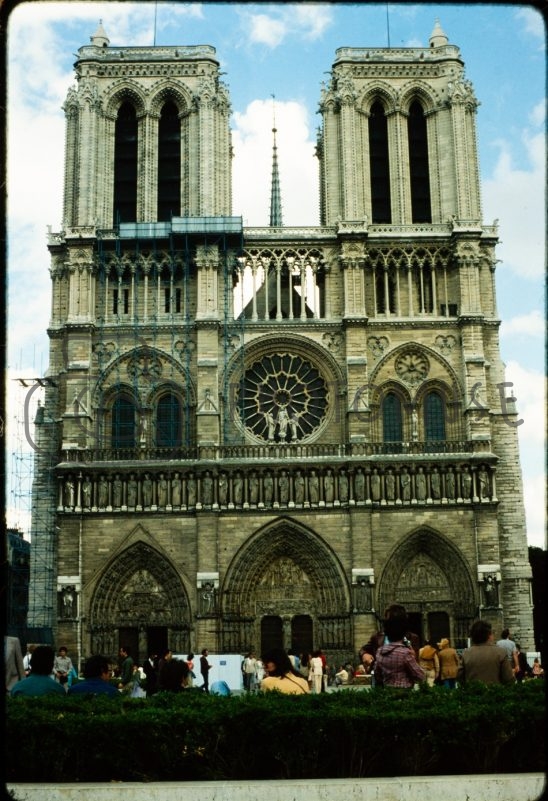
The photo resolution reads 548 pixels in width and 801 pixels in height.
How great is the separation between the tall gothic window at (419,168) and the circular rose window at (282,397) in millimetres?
7617

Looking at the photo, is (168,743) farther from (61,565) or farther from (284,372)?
(284,372)

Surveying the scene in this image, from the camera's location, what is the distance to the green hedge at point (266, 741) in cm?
1048

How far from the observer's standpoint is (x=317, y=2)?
802cm

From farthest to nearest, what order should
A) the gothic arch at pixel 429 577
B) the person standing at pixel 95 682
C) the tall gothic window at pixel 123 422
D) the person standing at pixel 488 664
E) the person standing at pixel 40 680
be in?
the tall gothic window at pixel 123 422 < the gothic arch at pixel 429 577 < the person standing at pixel 95 682 < the person standing at pixel 40 680 < the person standing at pixel 488 664

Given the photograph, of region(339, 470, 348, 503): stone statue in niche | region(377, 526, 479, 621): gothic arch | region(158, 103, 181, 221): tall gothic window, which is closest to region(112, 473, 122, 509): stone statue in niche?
region(339, 470, 348, 503): stone statue in niche

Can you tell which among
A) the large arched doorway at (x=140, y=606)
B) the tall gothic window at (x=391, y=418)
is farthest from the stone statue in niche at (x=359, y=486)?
the large arched doorway at (x=140, y=606)

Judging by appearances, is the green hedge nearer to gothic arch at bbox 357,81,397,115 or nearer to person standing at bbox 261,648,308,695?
person standing at bbox 261,648,308,695

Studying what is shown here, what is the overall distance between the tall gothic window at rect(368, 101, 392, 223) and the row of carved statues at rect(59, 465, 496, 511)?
34.7 ft

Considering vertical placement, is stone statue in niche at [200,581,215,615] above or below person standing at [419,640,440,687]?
above

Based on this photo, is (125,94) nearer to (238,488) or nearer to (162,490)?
(162,490)

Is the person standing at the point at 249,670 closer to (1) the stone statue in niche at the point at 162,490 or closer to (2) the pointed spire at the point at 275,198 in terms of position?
(1) the stone statue in niche at the point at 162,490

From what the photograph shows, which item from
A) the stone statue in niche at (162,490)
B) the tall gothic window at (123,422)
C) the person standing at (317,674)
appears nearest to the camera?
the person standing at (317,674)

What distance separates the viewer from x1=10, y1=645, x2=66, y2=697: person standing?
41.6 ft

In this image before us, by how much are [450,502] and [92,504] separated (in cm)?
1229
